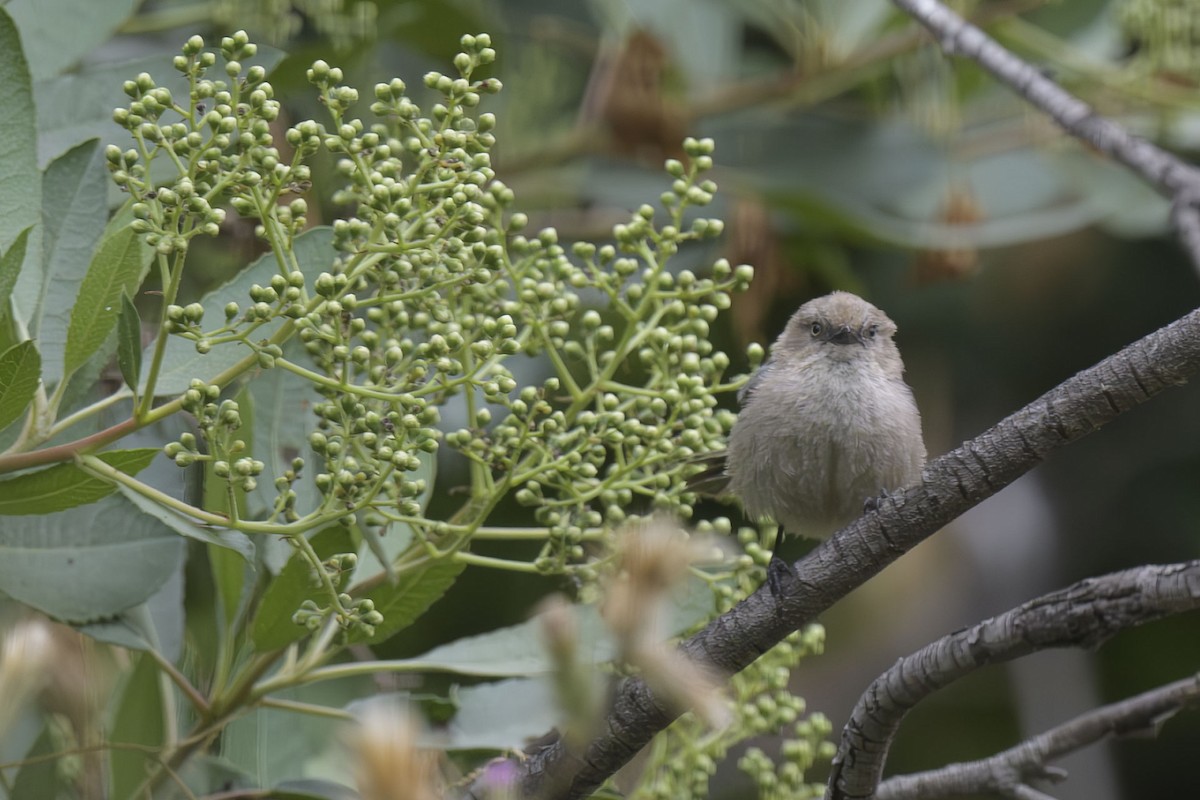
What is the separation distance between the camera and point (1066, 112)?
333cm

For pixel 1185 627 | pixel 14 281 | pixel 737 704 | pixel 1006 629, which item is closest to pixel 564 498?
pixel 737 704

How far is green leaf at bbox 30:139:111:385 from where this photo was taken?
2.20 metres

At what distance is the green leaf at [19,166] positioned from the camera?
208 cm

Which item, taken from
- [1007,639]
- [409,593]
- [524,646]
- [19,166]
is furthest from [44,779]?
[1007,639]

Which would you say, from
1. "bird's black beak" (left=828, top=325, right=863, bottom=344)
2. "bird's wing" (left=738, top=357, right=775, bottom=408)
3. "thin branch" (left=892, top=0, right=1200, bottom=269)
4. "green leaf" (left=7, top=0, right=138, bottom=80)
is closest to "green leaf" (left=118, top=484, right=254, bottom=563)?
"green leaf" (left=7, top=0, right=138, bottom=80)

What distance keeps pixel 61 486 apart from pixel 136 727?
756mm

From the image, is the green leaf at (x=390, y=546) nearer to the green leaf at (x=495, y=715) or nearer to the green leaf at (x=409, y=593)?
the green leaf at (x=409, y=593)

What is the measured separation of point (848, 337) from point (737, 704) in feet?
3.24

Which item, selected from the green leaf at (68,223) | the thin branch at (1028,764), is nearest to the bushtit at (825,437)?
the thin branch at (1028,764)

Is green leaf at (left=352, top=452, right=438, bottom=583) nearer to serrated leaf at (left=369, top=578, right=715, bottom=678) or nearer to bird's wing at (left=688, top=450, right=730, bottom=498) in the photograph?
serrated leaf at (left=369, top=578, right=715, bottom=678)

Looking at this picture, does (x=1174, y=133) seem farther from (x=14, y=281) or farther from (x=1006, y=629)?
(x=14, y=281)

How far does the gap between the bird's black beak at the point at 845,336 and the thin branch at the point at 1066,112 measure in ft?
2.53

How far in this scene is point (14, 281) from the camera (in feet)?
6.07

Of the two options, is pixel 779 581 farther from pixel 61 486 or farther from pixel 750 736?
pixel 61 486
